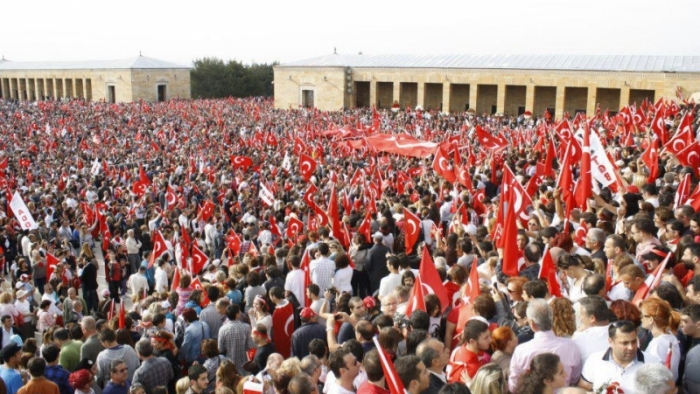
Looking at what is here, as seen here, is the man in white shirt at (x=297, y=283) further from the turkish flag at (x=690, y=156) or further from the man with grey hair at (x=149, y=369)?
the turkish flag at (x=690, y=156)

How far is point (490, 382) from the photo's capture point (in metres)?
3.63

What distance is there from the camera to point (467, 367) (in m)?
4.34

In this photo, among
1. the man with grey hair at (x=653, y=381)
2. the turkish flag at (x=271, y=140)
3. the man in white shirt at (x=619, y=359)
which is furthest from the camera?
the turkish flag at (x=271, y=140)

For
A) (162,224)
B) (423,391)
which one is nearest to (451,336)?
(423,391)

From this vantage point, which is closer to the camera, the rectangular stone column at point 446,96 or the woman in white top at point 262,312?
the woman in white top at point 262,312

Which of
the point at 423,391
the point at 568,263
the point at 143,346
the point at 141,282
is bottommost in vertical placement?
the point at 141,282

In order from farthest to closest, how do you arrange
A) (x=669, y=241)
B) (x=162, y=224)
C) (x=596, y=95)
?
(x=596, y=95), (x=162, y=224), (x=669, y=241)

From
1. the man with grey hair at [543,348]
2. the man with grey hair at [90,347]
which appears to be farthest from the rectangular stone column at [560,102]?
the man with grey hair at [543,348]

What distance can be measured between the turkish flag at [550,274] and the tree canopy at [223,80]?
70.8m

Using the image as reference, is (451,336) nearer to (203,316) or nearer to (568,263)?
(568,263)

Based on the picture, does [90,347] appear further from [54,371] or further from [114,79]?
[114,79]

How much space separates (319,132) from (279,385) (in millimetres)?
25644

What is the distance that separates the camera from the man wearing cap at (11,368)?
573 cm

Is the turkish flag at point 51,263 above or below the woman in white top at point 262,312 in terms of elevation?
below
